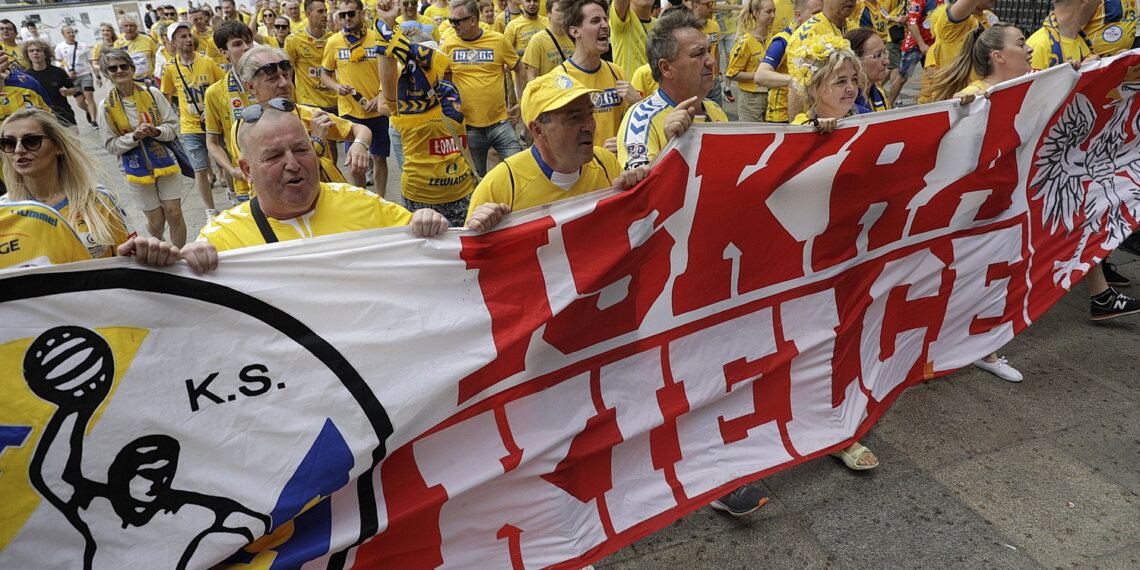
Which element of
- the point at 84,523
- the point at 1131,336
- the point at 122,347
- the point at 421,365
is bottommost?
the point at 1131,336

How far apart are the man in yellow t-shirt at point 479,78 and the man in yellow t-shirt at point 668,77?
9.84 ft

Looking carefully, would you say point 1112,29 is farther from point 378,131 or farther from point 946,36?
point 378,131

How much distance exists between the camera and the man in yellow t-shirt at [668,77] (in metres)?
3.20

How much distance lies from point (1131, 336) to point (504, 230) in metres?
4.09

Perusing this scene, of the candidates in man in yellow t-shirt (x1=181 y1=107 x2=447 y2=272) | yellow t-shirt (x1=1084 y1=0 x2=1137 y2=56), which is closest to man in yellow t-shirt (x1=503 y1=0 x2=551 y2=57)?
yellow t-shirt (x1=1084 y1=0 x2=1137 y2=56)

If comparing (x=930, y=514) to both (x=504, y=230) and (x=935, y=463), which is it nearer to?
(x=935, y=463)

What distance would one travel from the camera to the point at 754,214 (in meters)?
3.04

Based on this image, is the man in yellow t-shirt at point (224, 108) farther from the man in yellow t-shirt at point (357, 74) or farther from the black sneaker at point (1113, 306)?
the black sneaker at point (1113, 306)

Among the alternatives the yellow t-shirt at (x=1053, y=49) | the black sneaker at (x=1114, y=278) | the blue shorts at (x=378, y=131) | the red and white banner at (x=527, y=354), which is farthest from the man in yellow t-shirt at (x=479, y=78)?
the black sneaker at (x=1114, y=278)

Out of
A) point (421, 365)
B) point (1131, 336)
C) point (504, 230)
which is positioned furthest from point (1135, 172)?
point (421, 365)

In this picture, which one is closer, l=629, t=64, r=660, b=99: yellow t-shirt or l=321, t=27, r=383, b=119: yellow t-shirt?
l=629, t=64, r=660, b=99: yellow t-shirt

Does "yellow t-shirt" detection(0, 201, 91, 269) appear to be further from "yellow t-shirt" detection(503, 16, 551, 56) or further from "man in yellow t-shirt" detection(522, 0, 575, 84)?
"yellow t-shirt" detection(503, 16, 551, 56)

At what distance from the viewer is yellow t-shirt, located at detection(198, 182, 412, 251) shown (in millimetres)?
2467

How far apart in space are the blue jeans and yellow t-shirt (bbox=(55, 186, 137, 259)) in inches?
137
